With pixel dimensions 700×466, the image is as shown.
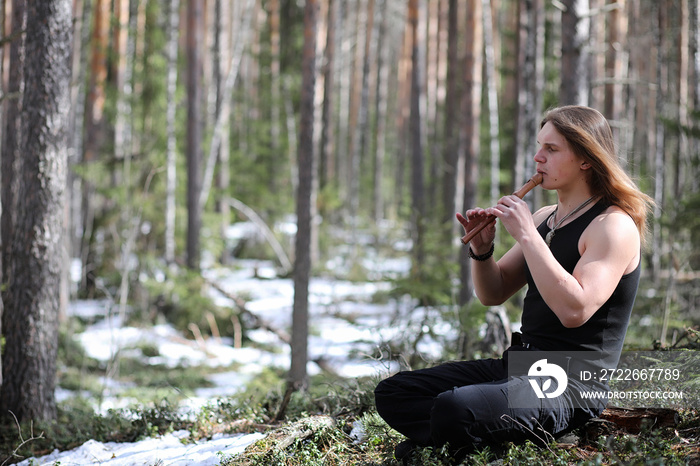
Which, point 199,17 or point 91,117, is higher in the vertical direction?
point 199,17

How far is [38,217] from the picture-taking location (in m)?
5.02

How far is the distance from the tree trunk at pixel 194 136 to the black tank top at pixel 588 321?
1022cm

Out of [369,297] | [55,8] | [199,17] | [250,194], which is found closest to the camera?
[55,8]

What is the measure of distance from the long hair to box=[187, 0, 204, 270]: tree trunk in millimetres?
10333

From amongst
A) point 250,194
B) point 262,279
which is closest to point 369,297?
point 262,279

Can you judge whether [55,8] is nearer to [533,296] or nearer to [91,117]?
[533,296]

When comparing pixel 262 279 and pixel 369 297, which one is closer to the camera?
pixel 369 297

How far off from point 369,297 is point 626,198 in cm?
1166

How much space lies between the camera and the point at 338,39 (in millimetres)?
22844

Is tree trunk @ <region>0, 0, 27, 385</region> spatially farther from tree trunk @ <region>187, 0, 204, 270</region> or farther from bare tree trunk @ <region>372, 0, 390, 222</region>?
bare tree trunk @ <region>372, 0, 390, 222</region>

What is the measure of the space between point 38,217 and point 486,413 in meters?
4.13

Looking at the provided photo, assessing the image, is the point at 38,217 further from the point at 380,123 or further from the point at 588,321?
the point at 380,123

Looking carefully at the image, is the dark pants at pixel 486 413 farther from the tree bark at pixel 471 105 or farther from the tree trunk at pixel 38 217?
the tree bark at pixel 471 105

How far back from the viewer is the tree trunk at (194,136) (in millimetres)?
12281
